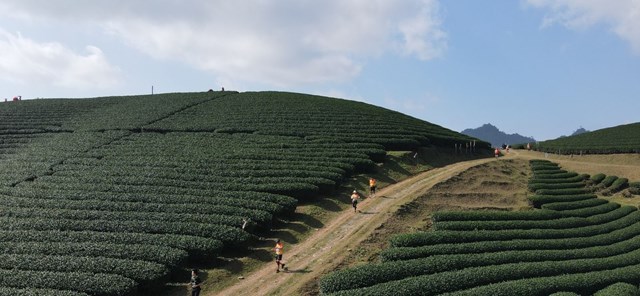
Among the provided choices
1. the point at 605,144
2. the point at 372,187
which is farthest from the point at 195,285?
the point at 605,144

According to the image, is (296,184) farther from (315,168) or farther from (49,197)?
(49,197)

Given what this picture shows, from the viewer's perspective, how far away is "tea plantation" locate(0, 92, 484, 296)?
19.6 metres

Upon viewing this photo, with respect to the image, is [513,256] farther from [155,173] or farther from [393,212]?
[155,173]

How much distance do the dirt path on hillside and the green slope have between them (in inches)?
797

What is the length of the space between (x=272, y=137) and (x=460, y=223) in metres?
21.5

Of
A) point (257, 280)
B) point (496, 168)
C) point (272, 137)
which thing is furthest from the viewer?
point (272, 137)

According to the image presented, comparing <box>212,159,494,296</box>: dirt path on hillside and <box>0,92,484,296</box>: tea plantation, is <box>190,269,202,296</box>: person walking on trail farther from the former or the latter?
<box>0,92,484,296</box>: tea plantation

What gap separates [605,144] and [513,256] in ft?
102

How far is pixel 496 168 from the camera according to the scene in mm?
35562

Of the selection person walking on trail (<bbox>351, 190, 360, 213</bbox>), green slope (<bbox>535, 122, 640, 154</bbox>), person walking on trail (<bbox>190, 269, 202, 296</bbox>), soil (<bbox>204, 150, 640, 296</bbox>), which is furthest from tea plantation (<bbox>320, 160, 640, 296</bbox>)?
green slope (<bbox>535, 122, 640, 154</bbox>)

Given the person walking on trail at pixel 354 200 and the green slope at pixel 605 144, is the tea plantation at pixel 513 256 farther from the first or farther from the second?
the green slope at pixel 605 144

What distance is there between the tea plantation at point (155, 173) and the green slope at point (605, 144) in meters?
9.85

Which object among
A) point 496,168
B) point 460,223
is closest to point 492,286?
point 460,223

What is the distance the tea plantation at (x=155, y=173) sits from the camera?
64.3 feet
